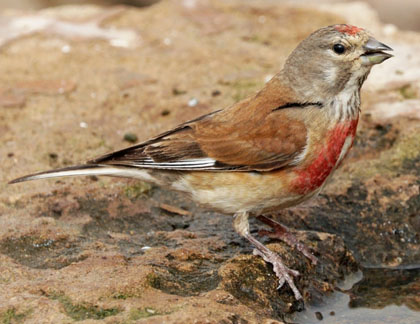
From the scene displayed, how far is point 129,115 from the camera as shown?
551 centimetres

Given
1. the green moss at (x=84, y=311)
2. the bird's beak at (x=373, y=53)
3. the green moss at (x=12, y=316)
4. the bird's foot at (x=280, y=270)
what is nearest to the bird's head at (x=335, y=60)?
the bird's beak at (x=373, y=53)

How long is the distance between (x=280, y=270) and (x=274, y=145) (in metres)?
0.72

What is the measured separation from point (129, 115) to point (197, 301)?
246 centimetres

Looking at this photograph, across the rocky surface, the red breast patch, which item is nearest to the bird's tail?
the rocky surface

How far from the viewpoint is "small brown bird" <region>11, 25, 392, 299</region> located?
160 inches

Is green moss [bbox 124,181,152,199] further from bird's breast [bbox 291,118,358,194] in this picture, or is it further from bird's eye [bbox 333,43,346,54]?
bird's eye [bbox 333,43,346,54]

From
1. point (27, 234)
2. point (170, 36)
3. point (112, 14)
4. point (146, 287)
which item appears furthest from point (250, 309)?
point (112, 14)

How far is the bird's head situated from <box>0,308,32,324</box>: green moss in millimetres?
1935

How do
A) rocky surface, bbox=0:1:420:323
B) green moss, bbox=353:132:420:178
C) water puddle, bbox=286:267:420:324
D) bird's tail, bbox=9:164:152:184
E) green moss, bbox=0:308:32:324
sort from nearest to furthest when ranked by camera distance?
green moss, bbox=0:308:32:324 < rocky surface, bbox=0:1:420:323 < water puddle, bbox=286:267:420:324 < bird's tail, bbox=9:164:152:184 < green moss, bbox=353:132:420:178

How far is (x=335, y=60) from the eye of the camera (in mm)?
4141

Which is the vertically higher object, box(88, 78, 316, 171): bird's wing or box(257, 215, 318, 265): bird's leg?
box(88, 78, 316, 171): bird's wing

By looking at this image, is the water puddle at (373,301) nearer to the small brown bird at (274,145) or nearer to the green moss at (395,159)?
the small brown bird at (274,145)

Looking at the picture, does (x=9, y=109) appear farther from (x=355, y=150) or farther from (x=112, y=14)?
(x=355, y=150)

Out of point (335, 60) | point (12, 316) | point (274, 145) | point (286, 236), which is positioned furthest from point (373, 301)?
point (12, 316)
